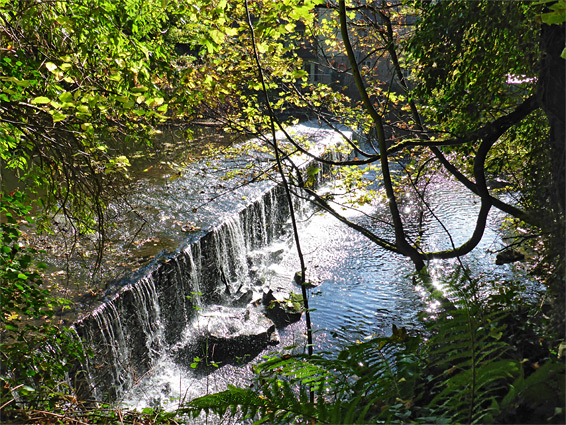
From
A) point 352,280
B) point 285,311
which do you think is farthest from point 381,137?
point 352,280

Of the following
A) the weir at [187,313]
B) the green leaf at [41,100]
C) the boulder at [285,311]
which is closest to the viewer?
the green leaf at [41,100]

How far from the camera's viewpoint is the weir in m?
5.80

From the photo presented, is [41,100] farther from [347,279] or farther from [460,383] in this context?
[347,279]

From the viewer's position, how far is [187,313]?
24.7 feet

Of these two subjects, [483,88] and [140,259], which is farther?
[140,259]

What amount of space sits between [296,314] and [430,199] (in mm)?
5494

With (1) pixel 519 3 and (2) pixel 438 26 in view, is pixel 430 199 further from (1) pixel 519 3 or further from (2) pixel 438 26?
(1) pixel 519 3

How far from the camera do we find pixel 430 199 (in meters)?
11.5

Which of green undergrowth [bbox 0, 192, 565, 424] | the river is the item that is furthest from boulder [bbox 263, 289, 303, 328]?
green undergrowth [bbox 0, 192, 565, 424]

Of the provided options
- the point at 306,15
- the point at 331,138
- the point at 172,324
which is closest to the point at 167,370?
the point at 172,324

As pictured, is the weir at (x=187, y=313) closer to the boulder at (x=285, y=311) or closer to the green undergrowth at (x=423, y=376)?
the boulder at (x=285, y=311)

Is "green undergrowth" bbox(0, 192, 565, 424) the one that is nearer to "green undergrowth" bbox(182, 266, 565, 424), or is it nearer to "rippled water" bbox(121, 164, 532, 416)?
"green undergrowth" bbox(182, 266, 565, 424)

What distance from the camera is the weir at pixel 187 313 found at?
5.80 metres

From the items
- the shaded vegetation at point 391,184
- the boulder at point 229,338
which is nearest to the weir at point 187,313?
the boulder at point 229,338
